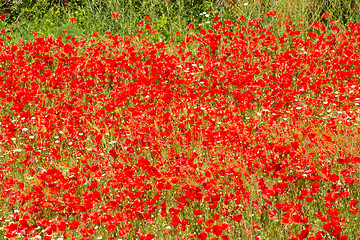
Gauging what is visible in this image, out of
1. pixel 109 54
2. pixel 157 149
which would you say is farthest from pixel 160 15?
pixel 157 149

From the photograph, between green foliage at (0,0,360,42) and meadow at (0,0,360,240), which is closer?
meadow at (0,0,360,240)

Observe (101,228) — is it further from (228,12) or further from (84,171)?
(228,12)

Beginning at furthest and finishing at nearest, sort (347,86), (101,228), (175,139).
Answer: (347,86)
(175,139)
(101,228)

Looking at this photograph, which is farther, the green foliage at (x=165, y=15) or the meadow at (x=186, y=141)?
the green foliage at (x=165, y=15)

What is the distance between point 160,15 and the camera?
26.7 ft

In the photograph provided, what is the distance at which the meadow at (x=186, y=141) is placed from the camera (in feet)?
9.26

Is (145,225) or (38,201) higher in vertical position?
(38,201)

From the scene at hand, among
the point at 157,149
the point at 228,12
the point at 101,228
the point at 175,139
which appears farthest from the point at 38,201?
the point at 228,12

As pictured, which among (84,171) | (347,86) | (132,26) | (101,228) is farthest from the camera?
(132,26)

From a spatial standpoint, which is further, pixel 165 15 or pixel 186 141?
pixel 165 15

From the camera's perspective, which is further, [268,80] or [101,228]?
[268,80]

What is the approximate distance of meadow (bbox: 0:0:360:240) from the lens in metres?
2.82

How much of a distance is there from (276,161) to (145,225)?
3.31 feet

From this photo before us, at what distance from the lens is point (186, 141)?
153 inches
